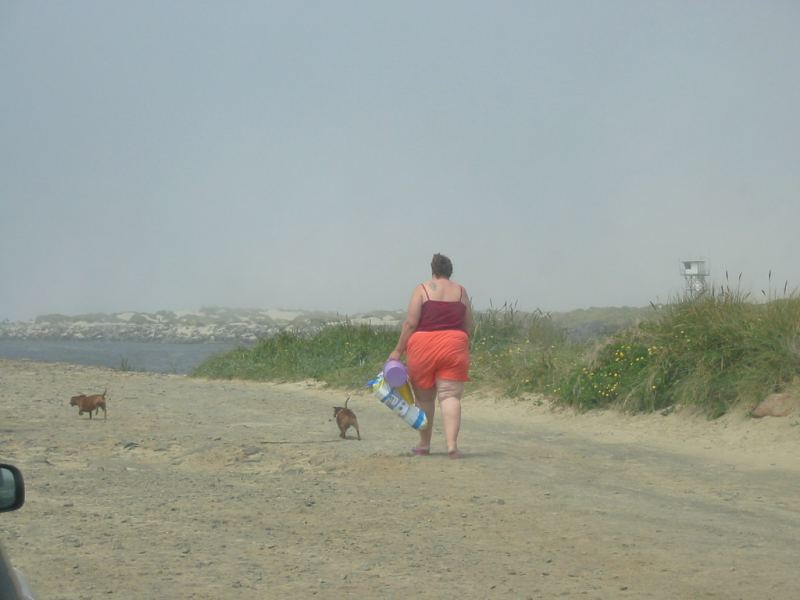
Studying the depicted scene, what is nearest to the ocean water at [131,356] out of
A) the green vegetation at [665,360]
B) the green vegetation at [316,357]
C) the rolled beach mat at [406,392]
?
the green vegetation at [316,357]

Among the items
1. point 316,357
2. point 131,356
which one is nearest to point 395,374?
point 316,357

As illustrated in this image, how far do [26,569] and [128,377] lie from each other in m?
15.3

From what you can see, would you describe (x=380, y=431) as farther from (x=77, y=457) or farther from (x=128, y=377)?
(x=128, y=377)

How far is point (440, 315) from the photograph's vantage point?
32.2ft

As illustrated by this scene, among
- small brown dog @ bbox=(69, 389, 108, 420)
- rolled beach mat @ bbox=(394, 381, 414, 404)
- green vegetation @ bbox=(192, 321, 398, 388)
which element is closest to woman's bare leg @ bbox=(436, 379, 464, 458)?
rolled beach mat @ bbox=(394, 381, 414, 404)

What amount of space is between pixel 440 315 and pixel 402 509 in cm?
246

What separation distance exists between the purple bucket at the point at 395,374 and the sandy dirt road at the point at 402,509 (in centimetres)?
69

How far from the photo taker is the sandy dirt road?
5902 millimetres

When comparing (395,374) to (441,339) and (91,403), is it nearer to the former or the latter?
(441,339)

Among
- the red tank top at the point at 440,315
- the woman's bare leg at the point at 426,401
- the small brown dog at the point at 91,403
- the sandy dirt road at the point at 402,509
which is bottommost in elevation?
the sandy dirt road at the point at 402,509

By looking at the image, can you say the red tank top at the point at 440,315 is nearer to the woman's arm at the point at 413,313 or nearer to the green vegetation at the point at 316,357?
the woman's arm at the point at 413,313

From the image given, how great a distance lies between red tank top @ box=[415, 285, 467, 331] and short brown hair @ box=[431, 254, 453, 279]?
0.20m

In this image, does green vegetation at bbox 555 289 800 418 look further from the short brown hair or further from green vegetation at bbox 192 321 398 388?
green vegetation at bbox 192 321 398 388

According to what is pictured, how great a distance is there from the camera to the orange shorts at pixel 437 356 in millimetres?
9789
